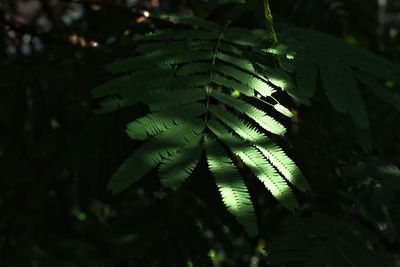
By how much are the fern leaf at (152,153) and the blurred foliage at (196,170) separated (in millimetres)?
252

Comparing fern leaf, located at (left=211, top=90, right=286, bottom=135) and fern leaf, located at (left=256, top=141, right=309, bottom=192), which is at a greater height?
fern leaf, located at (left=211, top=90, right=286, bottom=135)

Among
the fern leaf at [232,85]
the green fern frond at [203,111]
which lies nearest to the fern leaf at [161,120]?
the green fern frond at [203,111]

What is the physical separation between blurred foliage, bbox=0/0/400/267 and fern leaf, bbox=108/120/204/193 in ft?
0.83

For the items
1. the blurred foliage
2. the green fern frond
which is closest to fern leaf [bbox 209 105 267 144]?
the green fern frond

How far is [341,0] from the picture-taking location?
2941 millimetres

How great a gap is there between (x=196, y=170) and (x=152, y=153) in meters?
0.55

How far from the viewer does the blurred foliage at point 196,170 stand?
6.27 feet

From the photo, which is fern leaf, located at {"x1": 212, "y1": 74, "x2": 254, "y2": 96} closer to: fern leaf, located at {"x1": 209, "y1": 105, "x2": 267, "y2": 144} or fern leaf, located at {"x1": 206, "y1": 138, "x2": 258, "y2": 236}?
fern leaf, located at {"x1": 209, "y1": 105, "x2": 267, "y2": 144}

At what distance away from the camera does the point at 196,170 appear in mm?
1897

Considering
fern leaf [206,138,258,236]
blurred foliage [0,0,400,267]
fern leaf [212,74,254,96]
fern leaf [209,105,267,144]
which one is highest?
fern leaf [212,74,254,96]

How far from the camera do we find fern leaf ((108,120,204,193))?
132cm

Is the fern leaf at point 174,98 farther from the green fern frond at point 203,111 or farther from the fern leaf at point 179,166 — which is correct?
the fern leaf at point 179,166

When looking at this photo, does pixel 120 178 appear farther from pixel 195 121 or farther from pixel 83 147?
pixel 83 147

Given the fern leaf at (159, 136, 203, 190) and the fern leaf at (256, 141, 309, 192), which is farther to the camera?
the fern leaf at (256, 141, 309, 192)
